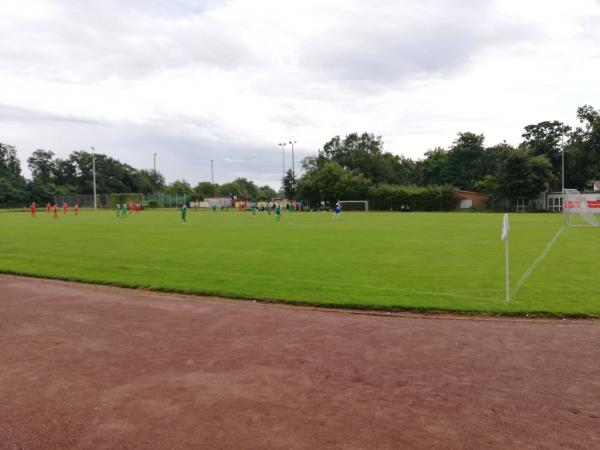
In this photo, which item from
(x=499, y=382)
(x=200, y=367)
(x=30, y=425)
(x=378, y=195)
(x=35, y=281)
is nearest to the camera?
(x=30, y=425)

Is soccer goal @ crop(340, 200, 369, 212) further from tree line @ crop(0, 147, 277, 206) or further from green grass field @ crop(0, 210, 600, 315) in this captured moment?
green grass field @ crop(0, 210, 600, 315)

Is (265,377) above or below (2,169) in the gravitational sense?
below

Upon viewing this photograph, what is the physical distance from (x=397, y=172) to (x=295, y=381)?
362 feet

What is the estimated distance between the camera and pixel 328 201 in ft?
299

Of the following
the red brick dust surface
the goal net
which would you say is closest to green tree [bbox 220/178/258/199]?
the goal net

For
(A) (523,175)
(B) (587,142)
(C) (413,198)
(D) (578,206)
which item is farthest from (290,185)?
(D) (578,206)

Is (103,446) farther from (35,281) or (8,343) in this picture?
(35,281)

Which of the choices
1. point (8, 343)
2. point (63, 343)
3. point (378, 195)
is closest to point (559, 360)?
point (63, 343)

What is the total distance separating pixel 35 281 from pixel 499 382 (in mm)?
12187

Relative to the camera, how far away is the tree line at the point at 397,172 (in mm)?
75312

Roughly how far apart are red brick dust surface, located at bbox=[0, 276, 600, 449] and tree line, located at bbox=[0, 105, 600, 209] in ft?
223

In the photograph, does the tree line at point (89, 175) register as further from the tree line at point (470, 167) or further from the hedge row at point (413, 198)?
the hedge row at point (413, 198)

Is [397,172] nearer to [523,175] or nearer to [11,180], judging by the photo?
[523,175]

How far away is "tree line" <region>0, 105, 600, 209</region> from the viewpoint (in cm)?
7531
